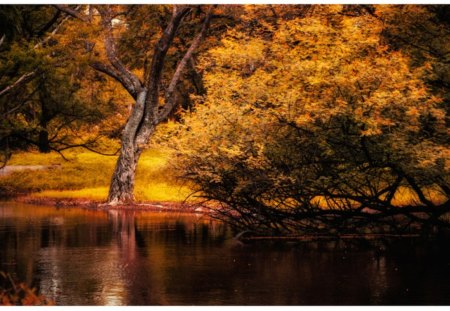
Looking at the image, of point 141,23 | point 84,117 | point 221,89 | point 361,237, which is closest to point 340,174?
point 361,237

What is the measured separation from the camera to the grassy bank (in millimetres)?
41062

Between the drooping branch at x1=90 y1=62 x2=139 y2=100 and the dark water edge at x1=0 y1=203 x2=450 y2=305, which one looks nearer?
the dark water edge at x1=0 y1=203 x2=450 y2=305

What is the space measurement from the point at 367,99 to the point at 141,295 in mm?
8863

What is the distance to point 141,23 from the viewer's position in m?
42.2

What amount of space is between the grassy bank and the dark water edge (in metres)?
10.5

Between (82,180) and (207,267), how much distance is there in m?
26.9

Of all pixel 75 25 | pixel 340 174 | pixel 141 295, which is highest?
pixel 75 25

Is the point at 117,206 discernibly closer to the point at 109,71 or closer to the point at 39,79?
the point at 109,71

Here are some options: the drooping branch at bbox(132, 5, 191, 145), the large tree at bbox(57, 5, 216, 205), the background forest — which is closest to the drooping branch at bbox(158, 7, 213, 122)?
the large tree at bbox(57, 5, 216, 205)

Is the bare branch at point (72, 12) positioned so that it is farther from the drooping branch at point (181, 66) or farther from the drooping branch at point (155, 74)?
the drooping branch at point (181, 66)

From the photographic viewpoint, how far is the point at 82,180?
152 feet

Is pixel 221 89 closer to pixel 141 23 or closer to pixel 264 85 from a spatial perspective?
pixel 264 85

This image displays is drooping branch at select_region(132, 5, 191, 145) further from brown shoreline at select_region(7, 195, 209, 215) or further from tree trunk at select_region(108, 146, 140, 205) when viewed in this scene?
brown shoreline at select_region(7, 195, 209, 215)

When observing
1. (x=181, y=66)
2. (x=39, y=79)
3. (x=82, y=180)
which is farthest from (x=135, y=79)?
(x=82, y=180)
